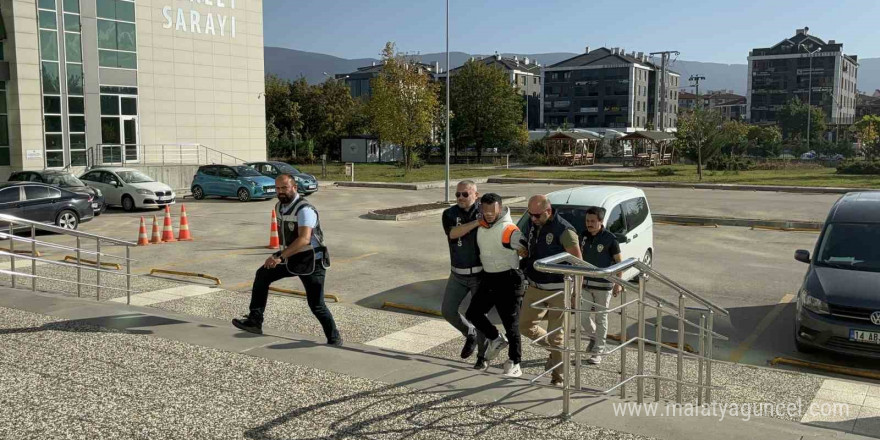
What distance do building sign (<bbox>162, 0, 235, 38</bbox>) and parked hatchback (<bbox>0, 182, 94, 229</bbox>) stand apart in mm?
21527

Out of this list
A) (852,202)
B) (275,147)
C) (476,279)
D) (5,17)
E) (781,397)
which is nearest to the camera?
(781,397)

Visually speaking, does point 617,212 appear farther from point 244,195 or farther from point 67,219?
point 244,195

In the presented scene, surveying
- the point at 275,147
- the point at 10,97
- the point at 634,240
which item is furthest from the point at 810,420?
the point at 275,147

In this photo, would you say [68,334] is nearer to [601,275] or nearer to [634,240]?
[601,275]

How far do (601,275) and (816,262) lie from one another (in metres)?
5.53

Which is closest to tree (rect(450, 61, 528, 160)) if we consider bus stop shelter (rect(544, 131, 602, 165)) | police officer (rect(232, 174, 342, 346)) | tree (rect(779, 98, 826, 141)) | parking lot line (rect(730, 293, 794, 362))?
bus stop shelter (rect(544, 131, 602, 165))

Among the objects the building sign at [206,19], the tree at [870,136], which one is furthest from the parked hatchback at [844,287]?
the tree at [870,136]

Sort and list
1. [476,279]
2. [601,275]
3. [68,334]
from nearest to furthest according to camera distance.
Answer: [601,275], [476,279], [68,334]

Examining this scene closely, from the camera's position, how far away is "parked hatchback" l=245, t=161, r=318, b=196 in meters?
30.9

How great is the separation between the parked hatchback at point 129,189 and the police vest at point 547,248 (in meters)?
21.0

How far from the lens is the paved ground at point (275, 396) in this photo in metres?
5.23

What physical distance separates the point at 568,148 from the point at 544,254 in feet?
189

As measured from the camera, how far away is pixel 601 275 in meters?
5.18

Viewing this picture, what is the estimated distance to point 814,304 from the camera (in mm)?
8500
